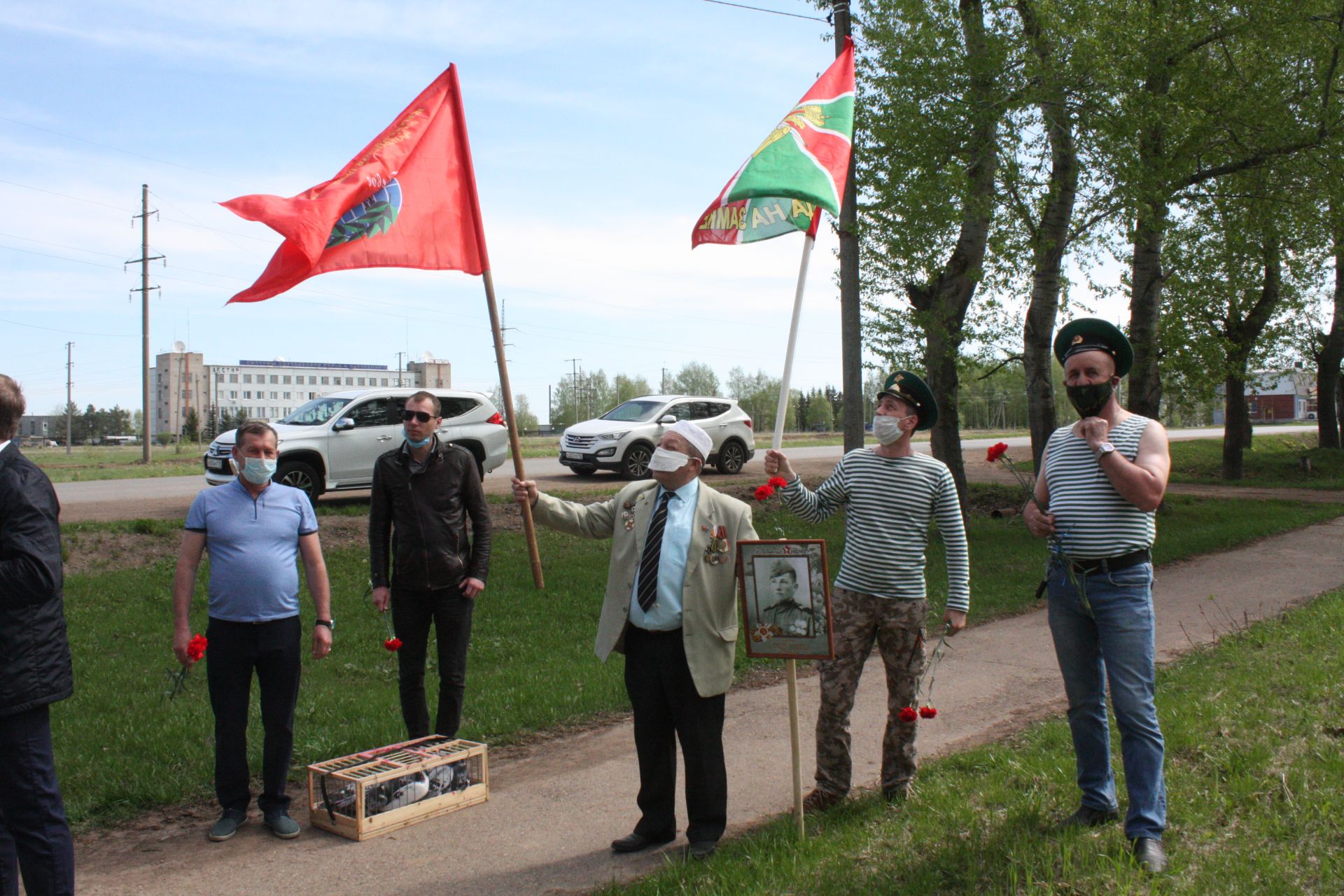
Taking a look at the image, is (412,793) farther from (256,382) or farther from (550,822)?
(256,382)

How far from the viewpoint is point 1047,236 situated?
1545 cm

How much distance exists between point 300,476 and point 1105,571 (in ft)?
43.5

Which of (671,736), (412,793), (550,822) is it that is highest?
(671,736)

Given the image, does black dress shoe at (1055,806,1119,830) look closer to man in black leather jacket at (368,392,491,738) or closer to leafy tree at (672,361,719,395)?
man in black leather jacket at (368,392,491,738)

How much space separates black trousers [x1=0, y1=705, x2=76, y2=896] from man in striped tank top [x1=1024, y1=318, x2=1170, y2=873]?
3.97m

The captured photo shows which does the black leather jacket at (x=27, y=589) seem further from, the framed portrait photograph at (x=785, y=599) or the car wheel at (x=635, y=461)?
the car wheel at (x=635, y=461)

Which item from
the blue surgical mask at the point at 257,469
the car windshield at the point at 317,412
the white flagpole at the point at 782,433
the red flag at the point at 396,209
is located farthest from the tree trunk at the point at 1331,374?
the blue surgical mask at the point at 257,469

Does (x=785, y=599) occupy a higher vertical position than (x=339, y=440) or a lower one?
lower

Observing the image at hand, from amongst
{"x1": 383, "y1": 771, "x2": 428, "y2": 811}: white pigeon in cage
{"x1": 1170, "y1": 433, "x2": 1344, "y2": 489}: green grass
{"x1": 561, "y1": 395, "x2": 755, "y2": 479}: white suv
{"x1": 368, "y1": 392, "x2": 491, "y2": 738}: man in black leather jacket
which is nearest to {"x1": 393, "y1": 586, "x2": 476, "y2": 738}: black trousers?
{"x1": 368, "y1": 392, "x2": 491, "y2": 738}: man in black leather jacket

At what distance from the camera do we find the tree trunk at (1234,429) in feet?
95.2

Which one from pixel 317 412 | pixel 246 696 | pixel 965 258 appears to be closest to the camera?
pixel 246 696

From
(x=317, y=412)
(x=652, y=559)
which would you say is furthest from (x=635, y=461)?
(x=652, y=559)

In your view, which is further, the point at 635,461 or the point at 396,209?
the point at 635,461

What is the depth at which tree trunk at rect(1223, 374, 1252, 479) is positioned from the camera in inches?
1143
